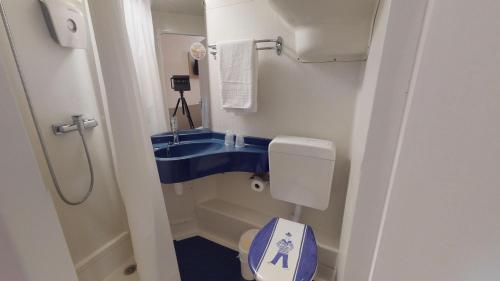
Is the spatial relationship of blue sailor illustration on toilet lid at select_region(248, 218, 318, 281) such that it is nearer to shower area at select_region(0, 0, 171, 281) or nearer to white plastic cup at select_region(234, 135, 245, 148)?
white plastic cup at select_region(234, 135, 245, 148)

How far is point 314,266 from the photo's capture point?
924mm

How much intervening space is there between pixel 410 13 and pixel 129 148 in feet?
3.41

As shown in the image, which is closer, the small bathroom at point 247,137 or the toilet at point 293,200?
the small bathroom at point 247,137

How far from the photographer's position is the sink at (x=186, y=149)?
148cm

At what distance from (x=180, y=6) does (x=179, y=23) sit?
11 centimetres

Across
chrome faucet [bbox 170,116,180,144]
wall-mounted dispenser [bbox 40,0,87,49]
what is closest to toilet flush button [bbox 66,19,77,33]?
wall-mounted dispenser [bbox 40,0,87,49]

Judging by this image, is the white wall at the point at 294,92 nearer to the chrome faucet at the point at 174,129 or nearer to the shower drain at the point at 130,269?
the chrome faucet at the point at 174,129

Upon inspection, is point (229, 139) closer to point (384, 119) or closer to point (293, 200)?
point (293, 200)

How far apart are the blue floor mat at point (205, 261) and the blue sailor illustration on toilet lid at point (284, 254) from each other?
0.58 m

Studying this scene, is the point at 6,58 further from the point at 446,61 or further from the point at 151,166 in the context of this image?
the point at 446,61

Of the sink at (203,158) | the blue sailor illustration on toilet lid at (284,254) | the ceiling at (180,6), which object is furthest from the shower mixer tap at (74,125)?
the blue sailor illustration on toilet lid at (284,254)

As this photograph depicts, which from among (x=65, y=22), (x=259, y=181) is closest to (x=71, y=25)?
(x=65, y=22)

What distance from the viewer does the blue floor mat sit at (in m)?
1.41

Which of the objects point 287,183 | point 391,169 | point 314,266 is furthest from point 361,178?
point 287,183
